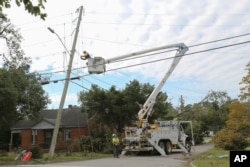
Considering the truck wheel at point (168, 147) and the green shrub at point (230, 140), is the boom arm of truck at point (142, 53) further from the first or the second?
the green shrub at point (230, 140)

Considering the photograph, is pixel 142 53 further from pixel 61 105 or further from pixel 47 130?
pixel 47 130

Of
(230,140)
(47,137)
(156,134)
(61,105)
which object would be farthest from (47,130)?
(230,140)

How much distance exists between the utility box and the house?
1891 cm

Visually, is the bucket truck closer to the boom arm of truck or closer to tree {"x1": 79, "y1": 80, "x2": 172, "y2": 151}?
the boom arm of truck

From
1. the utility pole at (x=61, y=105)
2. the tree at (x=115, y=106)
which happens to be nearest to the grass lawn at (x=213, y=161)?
the utility pole at (x=61, y=105)

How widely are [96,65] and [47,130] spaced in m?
23.4

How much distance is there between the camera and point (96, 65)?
2564 centimetres

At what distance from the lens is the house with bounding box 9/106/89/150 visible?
146 ft

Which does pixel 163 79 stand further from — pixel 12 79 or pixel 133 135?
pixel 12 79

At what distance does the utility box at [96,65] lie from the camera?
83.4ft

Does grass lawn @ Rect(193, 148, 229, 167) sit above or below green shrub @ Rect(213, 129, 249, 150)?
below

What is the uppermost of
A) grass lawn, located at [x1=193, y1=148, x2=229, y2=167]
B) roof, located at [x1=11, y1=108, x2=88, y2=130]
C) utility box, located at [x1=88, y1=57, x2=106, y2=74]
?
utility box, located at [x1=88, y1=57, x2=106, y2=74]

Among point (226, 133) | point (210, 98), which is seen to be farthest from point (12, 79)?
point (210, 98)

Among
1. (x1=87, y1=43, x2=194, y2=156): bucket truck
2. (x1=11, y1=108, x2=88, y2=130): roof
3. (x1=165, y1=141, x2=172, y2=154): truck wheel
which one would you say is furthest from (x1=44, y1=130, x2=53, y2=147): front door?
(x1=165, y1=141, x2=172, y2=154): truck wheel
